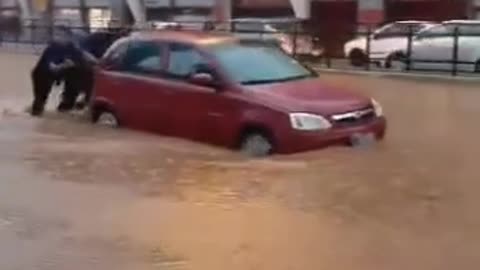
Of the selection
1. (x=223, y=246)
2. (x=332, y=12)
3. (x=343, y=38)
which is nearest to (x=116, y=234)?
(x=223, y=246)

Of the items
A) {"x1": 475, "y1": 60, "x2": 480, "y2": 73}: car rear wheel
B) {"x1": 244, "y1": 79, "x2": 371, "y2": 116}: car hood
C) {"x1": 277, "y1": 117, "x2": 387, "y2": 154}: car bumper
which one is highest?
{"x1": 244, "y1": 79, "x2": 371, "y2": 116}: car hood

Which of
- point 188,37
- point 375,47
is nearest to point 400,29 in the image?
point 375,47

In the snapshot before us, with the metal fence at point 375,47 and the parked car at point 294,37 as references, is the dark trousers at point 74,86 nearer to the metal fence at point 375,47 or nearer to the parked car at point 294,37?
the metal fence at point 375,47

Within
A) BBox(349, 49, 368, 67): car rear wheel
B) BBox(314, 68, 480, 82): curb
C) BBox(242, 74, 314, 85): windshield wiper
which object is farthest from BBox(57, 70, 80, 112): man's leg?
BBox(349, 49, 368, 67): car rear wheel

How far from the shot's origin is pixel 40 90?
1766 centimetres

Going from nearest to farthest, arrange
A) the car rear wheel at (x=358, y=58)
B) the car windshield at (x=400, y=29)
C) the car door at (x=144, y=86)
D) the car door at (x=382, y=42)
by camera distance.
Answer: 1. the car door at (x=144, y=86)
2. the car rear wheel at (x=358, y=58)
3. the car windshield at (x=400, y=29)
4. the car door at (x=382, y=42)

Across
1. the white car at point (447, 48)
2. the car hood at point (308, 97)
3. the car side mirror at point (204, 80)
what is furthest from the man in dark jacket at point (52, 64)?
the white car at point (447, 48)

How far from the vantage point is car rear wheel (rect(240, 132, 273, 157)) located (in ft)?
39.6

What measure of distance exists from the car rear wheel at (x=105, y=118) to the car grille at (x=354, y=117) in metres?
3.74

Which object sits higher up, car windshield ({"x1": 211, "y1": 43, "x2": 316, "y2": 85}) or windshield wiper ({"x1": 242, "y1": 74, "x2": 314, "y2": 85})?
car windshield ({"x1": 211, "y1": 43, "x2": 316, "y2": 85})

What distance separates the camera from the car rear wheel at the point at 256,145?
12.1 meters

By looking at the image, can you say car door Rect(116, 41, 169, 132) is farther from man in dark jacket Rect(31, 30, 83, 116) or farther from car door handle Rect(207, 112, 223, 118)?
man in dark jacket Rect(31, 30, 83, 116)

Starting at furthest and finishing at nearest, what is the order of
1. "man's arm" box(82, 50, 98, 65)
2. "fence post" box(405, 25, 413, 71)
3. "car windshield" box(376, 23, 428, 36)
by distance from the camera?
"car windshield" box(376, 23, 428, 36)
"fence post" box(405, 25, 413, 71)
"man's arm" box(82, 50, 98, 65)

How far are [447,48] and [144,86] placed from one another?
12.2 m
